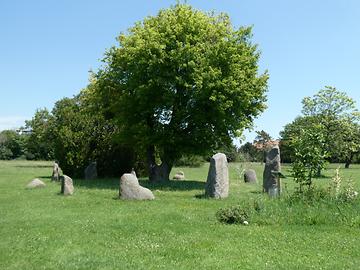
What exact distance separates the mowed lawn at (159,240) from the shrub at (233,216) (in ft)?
1.04

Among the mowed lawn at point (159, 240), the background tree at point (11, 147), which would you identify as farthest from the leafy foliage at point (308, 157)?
the background tree at point (11, 147)

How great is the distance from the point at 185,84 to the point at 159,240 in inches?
633

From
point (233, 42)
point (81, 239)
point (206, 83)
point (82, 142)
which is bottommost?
point (81, 239)

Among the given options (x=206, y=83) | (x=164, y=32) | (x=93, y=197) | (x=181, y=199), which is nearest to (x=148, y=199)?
(x=181, y=199)

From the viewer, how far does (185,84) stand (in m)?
26.1

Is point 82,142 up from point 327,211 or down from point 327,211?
up

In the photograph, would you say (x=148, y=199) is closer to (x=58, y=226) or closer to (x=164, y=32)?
(x=58, y=226)

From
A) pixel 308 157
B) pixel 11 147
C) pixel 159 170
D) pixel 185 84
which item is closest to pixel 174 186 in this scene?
pixel 159 170

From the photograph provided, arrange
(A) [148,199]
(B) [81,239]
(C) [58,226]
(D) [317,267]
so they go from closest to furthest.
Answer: (D) [317,267] < (B) [81,239] < (C) [58,226] < (A) [148,199]

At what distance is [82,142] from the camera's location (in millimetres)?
34344

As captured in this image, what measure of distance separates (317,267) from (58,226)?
7485mm

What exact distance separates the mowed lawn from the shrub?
0.32m

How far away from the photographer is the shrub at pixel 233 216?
44.0ft

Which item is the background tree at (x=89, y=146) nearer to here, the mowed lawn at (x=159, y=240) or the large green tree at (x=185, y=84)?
the large green tree at (x=185, y=84)
